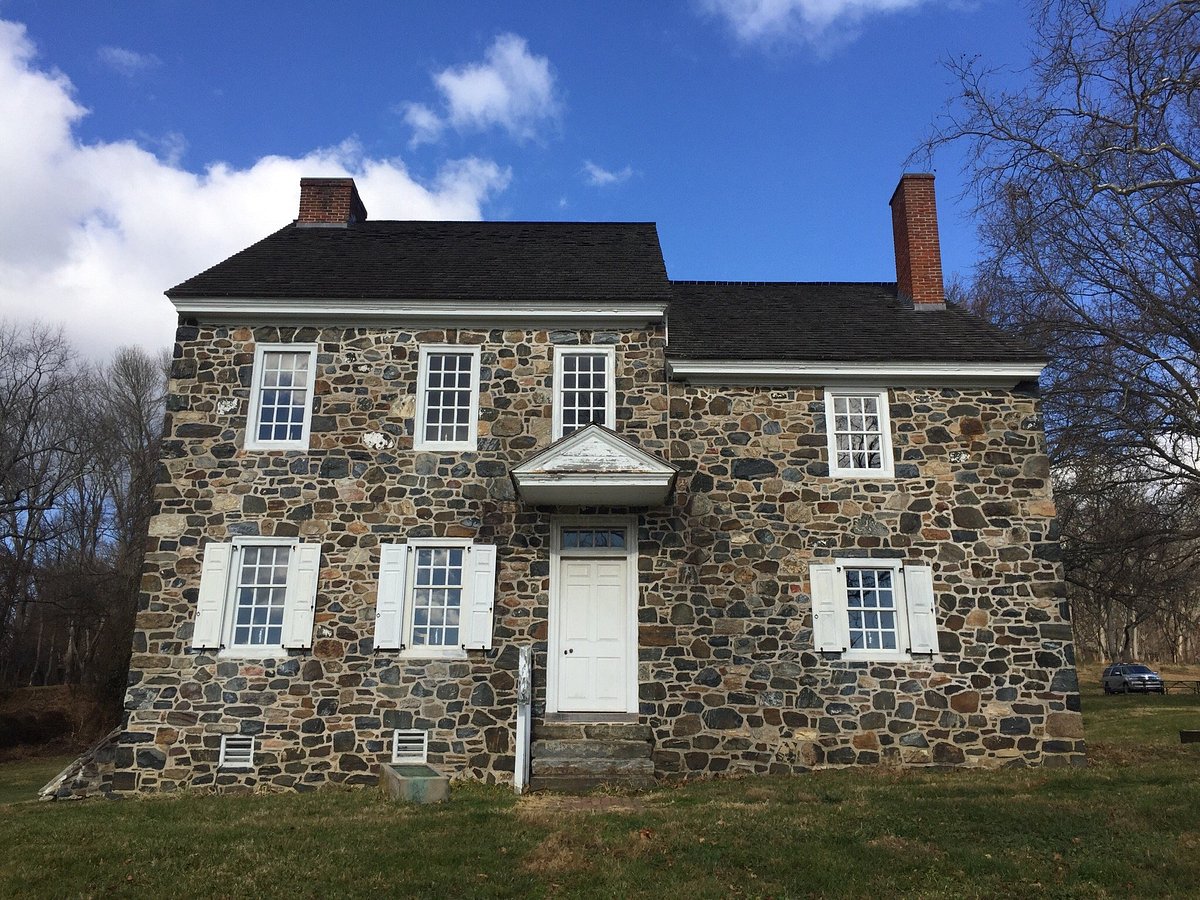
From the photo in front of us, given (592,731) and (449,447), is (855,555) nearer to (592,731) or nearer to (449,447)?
(592,731)

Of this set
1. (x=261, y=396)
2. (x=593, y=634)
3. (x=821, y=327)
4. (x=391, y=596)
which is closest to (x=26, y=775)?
(x=261, y=396)

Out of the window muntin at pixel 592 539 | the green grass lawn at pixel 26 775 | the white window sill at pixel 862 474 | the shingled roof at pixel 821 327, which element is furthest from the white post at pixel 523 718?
the green grass lawn at pixel 26 775

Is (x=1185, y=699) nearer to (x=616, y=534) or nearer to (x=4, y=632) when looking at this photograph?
(x=616, y=534)

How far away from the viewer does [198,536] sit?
11.2 metres

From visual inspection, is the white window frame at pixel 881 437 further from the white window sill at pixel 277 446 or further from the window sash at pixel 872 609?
the white window sill at pixel 277 446

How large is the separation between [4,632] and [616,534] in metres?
24.5

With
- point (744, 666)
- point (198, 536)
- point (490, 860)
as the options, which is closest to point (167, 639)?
point (198, 536)

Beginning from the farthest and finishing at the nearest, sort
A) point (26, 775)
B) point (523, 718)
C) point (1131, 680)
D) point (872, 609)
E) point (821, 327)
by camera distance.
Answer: point (1131, 680) → point (26, 775) → point (821, 327) → point (872, 609) → point (523, 718)

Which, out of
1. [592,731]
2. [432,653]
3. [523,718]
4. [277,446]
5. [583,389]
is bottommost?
[592,731]

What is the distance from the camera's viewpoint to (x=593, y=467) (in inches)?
407

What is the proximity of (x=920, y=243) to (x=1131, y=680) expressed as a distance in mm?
23402

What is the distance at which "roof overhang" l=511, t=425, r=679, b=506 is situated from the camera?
33.8 feet

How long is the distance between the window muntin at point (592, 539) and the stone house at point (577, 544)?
4 cm

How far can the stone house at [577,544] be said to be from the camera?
34.8 feet
